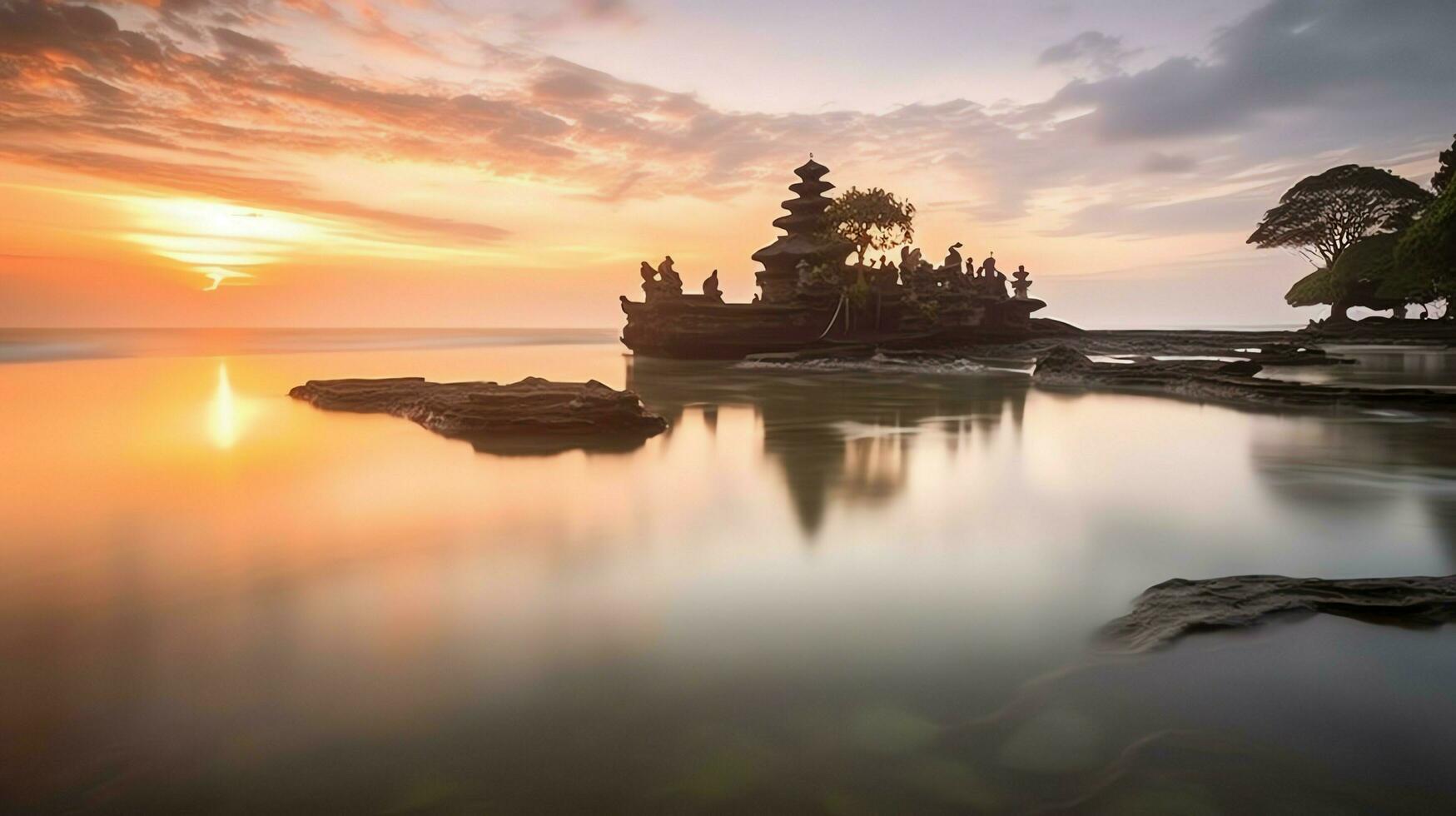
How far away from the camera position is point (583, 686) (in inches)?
175

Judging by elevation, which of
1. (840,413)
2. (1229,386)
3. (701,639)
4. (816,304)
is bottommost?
(701,639)

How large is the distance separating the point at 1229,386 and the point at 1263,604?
2129 centimetres

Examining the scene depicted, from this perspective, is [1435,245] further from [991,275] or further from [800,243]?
[800,243]

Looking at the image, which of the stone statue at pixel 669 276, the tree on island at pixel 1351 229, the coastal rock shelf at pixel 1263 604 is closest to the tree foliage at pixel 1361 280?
the tree on island at pixel 1351 229

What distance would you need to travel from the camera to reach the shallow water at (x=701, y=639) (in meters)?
3.42

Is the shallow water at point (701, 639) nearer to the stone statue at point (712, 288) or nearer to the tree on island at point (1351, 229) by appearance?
the stone statue at point (712, 288)

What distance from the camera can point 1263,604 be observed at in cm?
529

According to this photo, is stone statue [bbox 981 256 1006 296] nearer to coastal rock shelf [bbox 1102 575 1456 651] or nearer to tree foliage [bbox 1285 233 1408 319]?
tree foliage [bbox 1285 233 1408 319]

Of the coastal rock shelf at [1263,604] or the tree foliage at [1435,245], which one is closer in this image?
the coastal rock shelf at [1263,604]

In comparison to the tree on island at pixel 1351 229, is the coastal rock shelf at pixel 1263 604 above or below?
below

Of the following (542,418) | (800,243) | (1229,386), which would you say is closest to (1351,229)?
(800,243)

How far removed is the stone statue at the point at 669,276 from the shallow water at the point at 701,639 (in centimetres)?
3730

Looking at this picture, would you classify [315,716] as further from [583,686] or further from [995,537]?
[995,537]

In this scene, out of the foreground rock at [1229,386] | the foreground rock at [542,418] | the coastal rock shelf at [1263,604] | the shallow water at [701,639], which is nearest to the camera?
the shallow water at [701,639]
